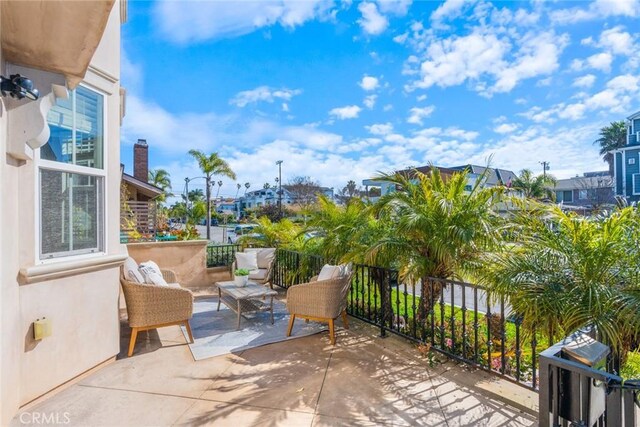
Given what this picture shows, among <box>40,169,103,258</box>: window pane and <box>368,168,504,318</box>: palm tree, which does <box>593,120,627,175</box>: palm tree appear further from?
<box>40,169,103,258</box>: window pane

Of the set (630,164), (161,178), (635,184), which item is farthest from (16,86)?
(161,178)

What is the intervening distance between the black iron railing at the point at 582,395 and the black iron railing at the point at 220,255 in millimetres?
7159

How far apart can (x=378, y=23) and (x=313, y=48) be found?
1.75m

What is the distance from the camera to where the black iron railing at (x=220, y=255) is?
7863mm

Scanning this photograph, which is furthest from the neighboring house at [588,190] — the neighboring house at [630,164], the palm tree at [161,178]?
the palm tree at [161,178]

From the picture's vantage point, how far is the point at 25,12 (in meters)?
1.91

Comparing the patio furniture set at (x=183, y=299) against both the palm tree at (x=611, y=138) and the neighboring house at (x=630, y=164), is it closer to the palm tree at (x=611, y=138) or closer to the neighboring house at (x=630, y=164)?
the neighboring house at (x=630, y=164)

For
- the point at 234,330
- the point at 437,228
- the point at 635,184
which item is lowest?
the point at 234,330

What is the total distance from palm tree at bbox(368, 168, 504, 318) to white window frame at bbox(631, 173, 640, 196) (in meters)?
25.7

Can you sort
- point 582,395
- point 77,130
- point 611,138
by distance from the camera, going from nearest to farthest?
point 582,395 → point 77,130 → point 611,138

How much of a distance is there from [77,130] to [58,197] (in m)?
0.74

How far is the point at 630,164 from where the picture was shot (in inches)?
835

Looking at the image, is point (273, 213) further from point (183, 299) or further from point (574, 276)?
point (574, 276)

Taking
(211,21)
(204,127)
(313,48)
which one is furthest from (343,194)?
(211,21)
